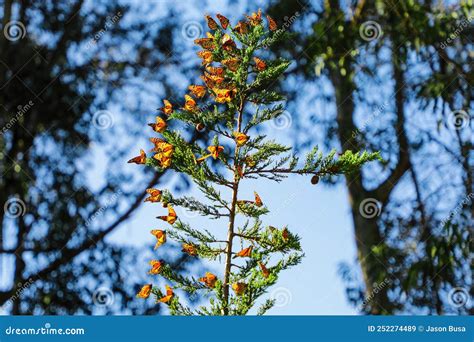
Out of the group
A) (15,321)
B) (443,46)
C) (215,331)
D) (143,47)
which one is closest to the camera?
(215,331)

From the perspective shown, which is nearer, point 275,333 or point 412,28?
point 275,333

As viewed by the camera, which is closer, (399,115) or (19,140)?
(399,115)

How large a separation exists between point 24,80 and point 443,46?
4138 mm

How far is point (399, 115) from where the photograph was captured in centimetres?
620

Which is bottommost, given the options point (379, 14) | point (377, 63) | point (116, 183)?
point (116, 183)

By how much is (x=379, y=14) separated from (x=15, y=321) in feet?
16.4

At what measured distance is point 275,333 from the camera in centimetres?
203

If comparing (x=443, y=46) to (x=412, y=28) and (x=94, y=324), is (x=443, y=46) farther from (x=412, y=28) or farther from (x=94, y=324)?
(x=94, y=324)

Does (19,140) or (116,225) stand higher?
(19,140)

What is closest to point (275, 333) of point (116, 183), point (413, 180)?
point (413, 180)

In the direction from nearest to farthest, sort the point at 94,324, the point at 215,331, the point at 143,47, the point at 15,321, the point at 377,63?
the point at 215,331 < the point at 94,324 < the point at 15,321 < the point at 377,63 < the point at 143,47

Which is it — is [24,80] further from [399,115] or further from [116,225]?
[399,115]

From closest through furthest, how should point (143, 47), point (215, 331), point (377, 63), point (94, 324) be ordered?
point (215, 331) → point (94, 324) → point (377, 63) → point (143, 47)

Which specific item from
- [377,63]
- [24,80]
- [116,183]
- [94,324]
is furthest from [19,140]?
[94,324]
